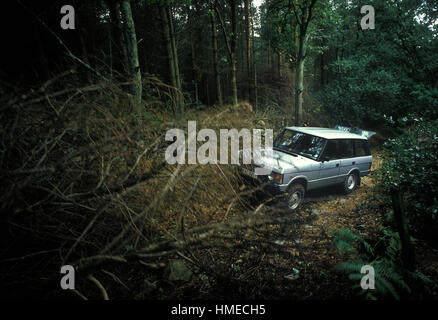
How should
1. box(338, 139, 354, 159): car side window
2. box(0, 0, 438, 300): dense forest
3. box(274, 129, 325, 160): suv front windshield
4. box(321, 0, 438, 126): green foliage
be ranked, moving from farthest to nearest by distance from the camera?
box(321, 0, 438, 126): green foliage
box(338, 139, 354, 159): car side window
box(274, 129, 325, 160): suv front windshield
box(0, 0, 438, 300): dense forest

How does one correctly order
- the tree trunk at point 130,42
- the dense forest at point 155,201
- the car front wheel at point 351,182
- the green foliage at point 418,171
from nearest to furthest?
the dense forest at point 155,201
the green foliage at point 418,171
the tree trunk at point 130,42
the car front wheel at point 351,182

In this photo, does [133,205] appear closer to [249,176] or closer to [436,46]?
[249,176]

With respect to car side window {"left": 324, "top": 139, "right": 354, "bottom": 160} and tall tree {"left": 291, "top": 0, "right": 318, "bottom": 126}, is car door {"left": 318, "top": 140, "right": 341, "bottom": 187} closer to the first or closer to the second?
car side window {"left": 324, "top": 139, "right": 354, "bottom": 160}

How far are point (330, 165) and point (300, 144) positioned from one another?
0.97m

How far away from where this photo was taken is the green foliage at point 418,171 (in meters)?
3.85

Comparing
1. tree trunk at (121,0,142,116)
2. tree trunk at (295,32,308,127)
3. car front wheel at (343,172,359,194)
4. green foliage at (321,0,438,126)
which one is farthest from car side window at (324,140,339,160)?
green foliage at (321,0,438,126)

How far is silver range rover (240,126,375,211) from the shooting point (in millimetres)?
4910

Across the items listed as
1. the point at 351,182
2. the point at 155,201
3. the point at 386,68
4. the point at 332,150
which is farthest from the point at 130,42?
the point at 386,68

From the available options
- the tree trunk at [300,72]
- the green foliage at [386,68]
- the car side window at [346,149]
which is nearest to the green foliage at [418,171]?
the car side window at [346,149]

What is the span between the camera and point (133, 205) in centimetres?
324

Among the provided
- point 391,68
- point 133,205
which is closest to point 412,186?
point 133,205

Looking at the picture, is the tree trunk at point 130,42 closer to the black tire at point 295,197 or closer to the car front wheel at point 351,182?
the black tire at point 295,197

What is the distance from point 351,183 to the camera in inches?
268

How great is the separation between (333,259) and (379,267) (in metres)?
0.94
